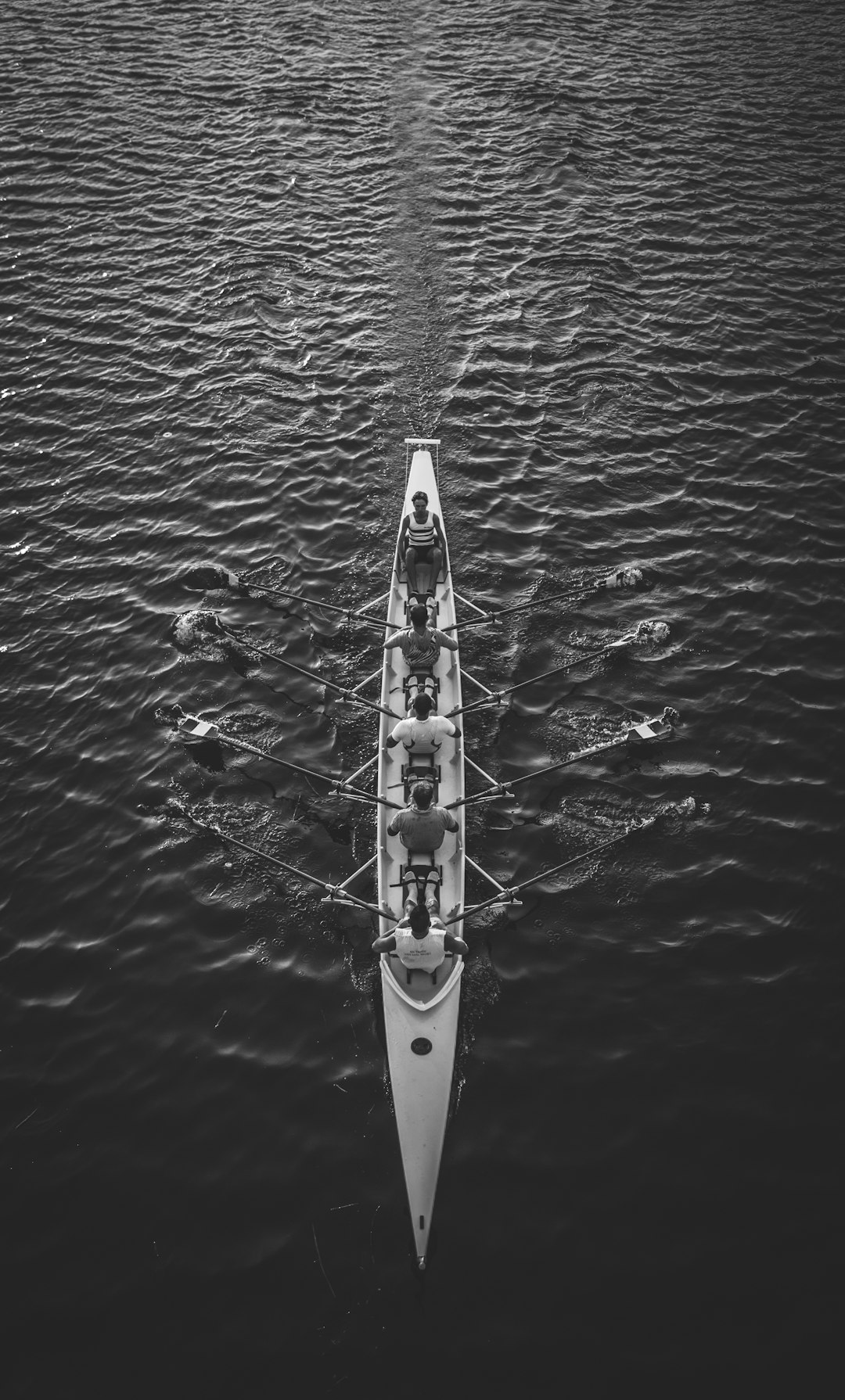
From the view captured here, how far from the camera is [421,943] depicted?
11359 mm

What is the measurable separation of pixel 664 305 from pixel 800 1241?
24.7 meters

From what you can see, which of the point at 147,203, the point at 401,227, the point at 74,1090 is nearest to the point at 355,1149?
the point at 74,1090

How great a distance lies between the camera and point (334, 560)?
1922 centimetres

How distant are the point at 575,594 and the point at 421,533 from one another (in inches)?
140

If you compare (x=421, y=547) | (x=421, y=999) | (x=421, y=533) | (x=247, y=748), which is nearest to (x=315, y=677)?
(x=247, y=748)

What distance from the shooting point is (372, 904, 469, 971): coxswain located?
443 inches

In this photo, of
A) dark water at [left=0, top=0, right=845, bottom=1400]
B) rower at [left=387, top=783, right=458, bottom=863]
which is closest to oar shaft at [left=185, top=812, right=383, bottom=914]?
dark water at [left=0, top=0, right=845, bottom=1400]

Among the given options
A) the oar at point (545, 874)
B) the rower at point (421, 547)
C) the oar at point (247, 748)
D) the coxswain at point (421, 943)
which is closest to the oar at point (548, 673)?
the oar at point (247, 748)

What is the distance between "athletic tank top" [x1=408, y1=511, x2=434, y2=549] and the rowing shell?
9.97 ft

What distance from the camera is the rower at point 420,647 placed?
1523 cm

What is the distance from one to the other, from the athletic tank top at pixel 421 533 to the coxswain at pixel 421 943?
8541mm

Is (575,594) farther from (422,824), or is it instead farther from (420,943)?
(420,943)

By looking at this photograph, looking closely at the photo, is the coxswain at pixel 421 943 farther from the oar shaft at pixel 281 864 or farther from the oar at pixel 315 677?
the oar at pixel 315 677

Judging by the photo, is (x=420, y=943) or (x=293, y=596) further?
(x=293, y=596)
